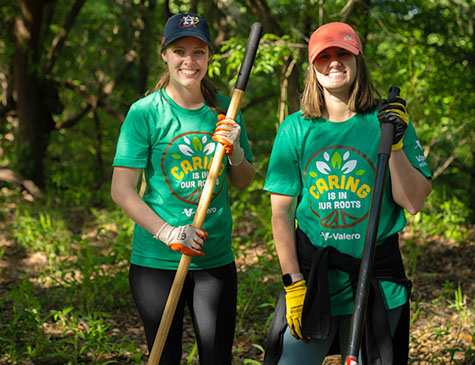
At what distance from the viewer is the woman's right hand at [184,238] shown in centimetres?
222

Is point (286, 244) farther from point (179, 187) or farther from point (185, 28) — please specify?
→ point (185, 28)

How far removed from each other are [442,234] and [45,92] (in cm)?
562

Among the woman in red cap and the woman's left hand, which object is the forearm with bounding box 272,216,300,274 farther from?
the woman's left hand

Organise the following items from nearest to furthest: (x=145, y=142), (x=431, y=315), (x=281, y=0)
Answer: (x=145, y=142)
(x=431, y=315)
(x=281, y=0)

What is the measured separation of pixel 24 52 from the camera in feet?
26.1

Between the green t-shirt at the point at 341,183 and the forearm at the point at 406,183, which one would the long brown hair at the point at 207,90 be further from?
the forearm at the point at 406,183

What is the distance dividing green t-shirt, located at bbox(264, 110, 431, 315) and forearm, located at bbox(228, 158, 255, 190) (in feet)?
1.36

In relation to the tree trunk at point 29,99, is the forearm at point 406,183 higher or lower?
lower

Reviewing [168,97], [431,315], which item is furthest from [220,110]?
[431,315]

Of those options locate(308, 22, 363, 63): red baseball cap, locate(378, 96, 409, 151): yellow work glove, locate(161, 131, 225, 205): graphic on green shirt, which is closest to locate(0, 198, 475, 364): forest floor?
locate(161, 131, 225, 205): graphic on green shirt

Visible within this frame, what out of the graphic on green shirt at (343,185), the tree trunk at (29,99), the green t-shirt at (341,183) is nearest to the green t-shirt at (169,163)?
the green t-shirt at (341,183)

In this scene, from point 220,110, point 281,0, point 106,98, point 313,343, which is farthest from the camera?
point 106,98

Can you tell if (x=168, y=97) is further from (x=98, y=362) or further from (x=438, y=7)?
(x=438, y=7)

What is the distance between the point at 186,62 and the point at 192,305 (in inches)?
39.8
